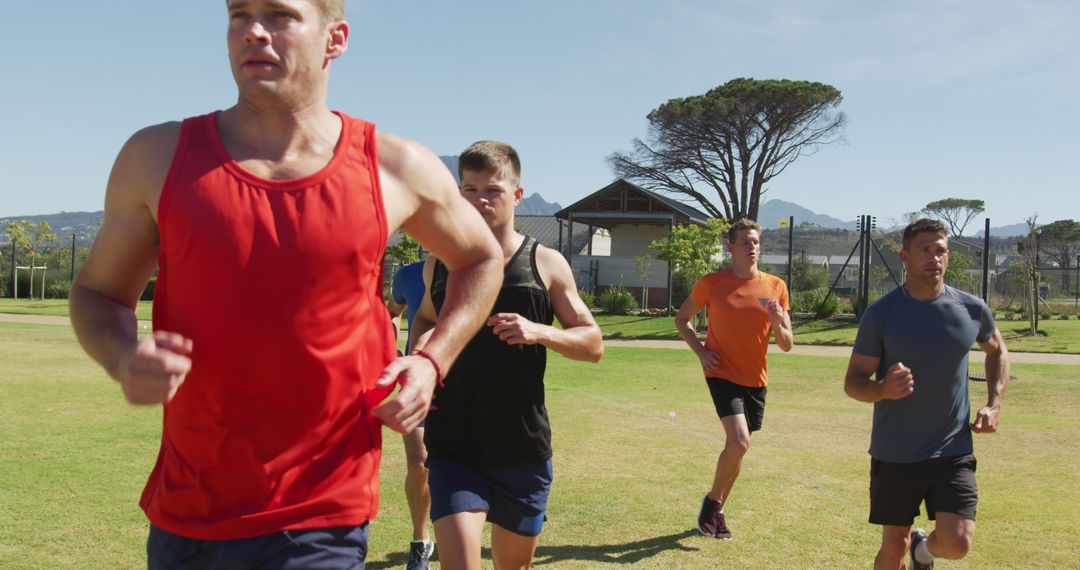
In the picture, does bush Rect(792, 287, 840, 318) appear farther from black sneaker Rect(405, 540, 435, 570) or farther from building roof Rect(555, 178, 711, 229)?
black sneaker Rect(405, 540, 435, 570)

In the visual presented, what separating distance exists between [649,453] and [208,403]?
24.9ft

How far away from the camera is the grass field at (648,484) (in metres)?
6.07

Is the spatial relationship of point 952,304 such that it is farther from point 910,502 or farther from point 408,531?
point 408,531

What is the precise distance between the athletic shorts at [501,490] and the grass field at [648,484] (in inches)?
72.8

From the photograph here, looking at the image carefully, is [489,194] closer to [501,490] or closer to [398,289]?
[398,289]

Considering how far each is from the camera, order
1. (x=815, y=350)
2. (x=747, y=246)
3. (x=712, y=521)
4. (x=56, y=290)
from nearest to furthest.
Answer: (x=712, y=521)
(x=747, y=246)
(x=815, y=350)
(x=56, y=290)

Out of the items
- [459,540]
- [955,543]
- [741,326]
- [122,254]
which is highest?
[122,254]

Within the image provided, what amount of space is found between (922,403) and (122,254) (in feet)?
13.8

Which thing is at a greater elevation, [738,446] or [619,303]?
[619,303]

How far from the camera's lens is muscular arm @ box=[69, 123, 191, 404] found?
2174 mm

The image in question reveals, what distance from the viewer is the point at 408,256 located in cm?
3192

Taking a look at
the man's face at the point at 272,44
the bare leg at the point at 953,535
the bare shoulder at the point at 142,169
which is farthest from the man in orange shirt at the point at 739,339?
the bare shoulder at the point at 142,169

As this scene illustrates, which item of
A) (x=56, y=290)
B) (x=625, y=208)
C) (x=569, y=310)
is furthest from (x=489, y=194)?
(x=56, y=290)

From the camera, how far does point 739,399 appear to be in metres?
7.17
